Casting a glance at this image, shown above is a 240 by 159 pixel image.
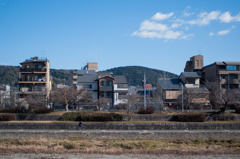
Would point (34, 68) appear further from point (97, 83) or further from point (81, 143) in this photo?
point (81, 143)

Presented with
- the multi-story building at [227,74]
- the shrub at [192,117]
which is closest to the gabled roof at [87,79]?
the shrub at [192,117]

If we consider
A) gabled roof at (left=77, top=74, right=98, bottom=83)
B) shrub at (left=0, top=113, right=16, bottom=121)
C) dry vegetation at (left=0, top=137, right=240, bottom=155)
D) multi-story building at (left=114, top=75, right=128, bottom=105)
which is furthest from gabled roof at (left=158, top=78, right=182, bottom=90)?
shrub at (left=0, top=113, right=16, bottom=121)

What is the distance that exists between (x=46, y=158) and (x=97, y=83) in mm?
34258

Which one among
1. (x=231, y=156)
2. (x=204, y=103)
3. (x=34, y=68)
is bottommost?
(x=231, y=156)

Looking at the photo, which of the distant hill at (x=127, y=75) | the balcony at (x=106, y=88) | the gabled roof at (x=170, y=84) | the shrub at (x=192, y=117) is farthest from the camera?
the distant hill at (x=127, y=75)

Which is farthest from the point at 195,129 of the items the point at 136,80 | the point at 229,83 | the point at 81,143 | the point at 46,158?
the point at 136,80

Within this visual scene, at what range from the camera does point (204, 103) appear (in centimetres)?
4522

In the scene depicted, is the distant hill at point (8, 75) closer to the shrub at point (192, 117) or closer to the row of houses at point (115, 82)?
the row of houses at point (115, 82)

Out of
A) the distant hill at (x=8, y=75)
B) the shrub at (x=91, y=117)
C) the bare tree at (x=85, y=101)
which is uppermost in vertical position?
the distant hill at (x=8, y=75)

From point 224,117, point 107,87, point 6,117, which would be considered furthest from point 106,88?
point 224,117

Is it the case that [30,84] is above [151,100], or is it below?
above

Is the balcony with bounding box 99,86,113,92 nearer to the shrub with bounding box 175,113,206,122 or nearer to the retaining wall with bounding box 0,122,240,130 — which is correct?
the retaining wall with bounding box 0,122,240,130

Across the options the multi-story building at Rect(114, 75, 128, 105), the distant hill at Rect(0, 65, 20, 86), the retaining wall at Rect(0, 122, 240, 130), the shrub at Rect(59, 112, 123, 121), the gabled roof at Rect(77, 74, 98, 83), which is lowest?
the retaining wall at Rect(0, 122, 240, 130)

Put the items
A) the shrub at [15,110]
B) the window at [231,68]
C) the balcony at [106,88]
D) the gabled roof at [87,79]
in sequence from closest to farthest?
the shrub at [15,110] → the balcony at [106,88] → the gabled roof at [87,79] → the window at [231,68]
